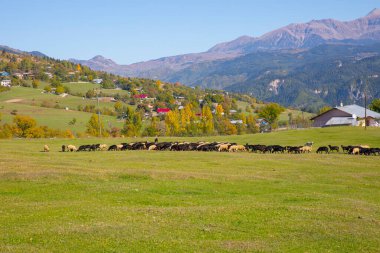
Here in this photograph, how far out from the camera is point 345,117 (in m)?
126

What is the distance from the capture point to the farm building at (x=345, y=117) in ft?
397

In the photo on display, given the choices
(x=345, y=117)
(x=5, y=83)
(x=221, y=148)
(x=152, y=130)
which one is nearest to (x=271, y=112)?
(x=345, y=117)

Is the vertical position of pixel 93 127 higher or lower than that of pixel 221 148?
higher

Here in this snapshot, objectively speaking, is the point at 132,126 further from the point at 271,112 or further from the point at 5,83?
the point at 5,83

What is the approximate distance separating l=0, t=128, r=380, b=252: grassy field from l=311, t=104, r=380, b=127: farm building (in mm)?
90627

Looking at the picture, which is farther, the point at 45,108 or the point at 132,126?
the point at 45,108

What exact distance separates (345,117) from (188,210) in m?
115

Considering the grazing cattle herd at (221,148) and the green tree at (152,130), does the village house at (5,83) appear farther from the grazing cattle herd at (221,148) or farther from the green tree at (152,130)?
the grazing cattle herd at (221,148)

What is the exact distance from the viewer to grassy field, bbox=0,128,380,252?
45.4ft

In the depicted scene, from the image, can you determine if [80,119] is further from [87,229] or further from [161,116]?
[87,229]

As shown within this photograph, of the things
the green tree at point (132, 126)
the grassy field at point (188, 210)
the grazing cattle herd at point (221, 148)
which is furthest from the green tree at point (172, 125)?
the grassy field at point (188, 210)

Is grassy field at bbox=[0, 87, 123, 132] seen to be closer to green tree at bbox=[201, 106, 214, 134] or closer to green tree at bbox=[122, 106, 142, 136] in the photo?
green tree at bbox=[122, 106, 142, 136]

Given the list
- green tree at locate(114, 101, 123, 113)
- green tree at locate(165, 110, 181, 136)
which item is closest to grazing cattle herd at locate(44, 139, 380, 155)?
green tree at locate(165, 110, 181, 136)

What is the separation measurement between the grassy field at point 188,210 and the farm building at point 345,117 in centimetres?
9063
